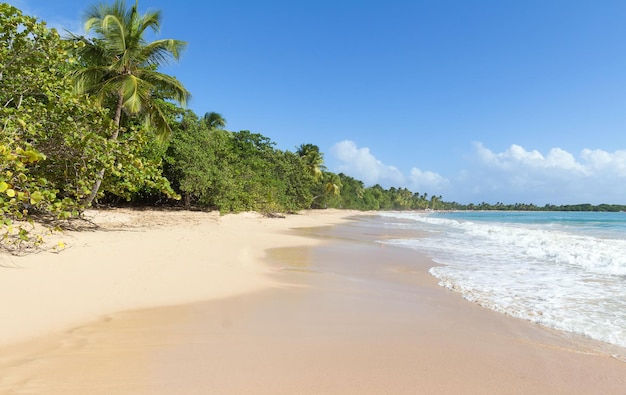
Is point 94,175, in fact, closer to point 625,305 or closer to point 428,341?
point 428,341

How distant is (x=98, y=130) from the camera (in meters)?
8.70

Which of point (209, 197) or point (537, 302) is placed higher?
point (209, 197)

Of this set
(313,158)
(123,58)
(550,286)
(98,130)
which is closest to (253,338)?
(550,286)

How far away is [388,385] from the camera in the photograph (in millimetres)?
2643

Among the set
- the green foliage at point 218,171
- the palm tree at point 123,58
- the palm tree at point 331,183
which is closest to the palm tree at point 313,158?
the palm tree at point 331,183

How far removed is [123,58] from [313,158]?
4639 centimetres

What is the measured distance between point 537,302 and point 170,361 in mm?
5273

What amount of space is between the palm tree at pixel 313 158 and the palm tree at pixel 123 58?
41723 mm

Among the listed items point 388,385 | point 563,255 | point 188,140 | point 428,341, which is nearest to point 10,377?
point 388,385

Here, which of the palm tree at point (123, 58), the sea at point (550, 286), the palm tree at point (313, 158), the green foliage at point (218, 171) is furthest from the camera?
the palm tree at point (313, 158)

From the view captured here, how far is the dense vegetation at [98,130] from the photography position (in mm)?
6199

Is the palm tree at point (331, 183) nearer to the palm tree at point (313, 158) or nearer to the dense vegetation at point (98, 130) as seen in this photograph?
the palm tree at point (313, 158)

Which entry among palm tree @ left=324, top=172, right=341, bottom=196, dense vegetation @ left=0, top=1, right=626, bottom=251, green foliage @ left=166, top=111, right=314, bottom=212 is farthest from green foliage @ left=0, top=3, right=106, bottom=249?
palm tree @ left=324, top=172, right=341, bottom=196

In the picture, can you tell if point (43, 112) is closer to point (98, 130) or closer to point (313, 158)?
point (98, 130)
